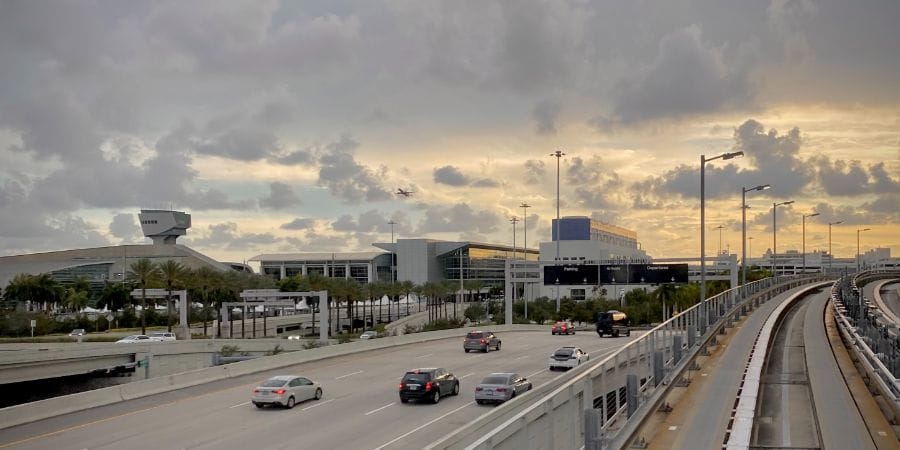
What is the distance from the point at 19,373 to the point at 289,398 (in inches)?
995

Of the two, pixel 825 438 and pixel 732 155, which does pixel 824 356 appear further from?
pixel 825 438

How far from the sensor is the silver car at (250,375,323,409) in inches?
1267

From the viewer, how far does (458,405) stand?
107 feet

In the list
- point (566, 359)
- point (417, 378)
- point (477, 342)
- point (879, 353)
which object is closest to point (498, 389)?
point (417, 378)

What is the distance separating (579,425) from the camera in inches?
446

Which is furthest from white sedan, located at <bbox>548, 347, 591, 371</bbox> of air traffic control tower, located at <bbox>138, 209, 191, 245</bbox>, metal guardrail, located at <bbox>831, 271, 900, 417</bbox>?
air traffic control tower, located at <bbox>138, 209, 191, 245</bbox>

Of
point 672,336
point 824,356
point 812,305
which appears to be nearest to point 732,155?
point 824,356

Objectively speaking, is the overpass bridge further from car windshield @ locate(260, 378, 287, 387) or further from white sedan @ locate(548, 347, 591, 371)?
car windshield @ locate(260, 378, 287, 387)

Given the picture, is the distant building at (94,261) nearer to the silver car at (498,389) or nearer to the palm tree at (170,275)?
the palm tree at (170,275)

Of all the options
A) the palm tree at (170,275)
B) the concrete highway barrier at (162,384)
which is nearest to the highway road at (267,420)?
the concrete highway barrier at (162,384)

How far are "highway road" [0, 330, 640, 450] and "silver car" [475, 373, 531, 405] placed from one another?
1.46 ft

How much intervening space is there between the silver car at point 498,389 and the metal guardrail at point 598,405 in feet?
26.9

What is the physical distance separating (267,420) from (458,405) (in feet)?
Answer: 26.0

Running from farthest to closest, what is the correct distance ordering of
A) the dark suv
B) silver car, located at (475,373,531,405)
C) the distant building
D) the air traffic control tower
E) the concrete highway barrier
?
1. the air traffic control tower
2. the distant building
3. the dark suv
4. silver car, located at (475,373,531,405)
5. the concrete highway barrier
